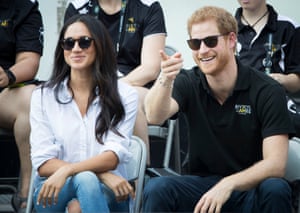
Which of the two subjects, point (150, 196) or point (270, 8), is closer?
point (150, 196)

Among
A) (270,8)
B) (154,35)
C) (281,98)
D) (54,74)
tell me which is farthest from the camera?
(270,8)

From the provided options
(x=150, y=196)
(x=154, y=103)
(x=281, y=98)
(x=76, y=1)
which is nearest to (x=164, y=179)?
(x=150, y=196)

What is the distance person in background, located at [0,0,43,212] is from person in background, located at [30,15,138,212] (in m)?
0.53

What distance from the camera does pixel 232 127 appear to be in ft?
11.1

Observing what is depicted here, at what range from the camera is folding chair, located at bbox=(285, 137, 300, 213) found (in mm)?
3445

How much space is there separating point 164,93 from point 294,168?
0.82 m

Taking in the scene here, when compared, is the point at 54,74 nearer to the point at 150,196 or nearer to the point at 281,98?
the point at 150,196

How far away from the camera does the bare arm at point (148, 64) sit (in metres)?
4.25

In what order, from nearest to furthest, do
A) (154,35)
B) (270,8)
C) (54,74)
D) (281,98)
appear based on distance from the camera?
(281,98)
(54,74)
(154,35)
(270,8)

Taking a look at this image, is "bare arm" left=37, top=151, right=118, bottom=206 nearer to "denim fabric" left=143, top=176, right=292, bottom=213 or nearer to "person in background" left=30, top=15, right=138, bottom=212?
"person in background" left=30, top=15, right=138, bottom=212

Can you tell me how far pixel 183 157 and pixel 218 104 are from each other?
1205 millimetres

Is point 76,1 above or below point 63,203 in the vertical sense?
above

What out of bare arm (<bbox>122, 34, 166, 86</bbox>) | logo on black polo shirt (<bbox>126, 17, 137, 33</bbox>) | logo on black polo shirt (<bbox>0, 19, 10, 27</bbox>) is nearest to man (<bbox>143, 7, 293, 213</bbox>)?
bare arm (<bbox>122, 34, 166, 86</bbox>)

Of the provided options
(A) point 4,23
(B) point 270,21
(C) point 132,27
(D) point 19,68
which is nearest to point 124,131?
(D) point 19,68
